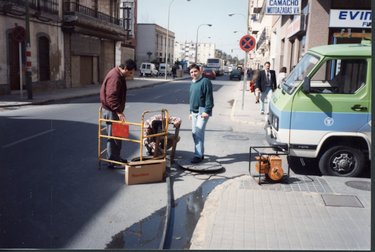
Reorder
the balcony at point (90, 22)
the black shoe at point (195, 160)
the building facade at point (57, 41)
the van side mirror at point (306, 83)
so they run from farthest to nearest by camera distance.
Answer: the balcony at point (90, 22)
the building facade at point (57, 41)
the black shoe at point (195, 160)
the van side mirror at point (306, 83)

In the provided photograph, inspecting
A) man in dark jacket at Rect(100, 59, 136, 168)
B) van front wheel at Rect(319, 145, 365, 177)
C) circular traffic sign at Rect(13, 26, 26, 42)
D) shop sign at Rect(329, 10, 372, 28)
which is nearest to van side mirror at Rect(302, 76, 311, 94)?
van front wheel at Rect(319, 145, 365, 177)

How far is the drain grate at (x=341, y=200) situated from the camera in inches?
220

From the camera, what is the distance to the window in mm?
6891

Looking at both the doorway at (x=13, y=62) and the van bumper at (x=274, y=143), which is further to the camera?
the doorway at (x=13, y=62)

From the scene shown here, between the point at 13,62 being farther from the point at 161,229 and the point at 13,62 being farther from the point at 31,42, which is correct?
the point at 161,229

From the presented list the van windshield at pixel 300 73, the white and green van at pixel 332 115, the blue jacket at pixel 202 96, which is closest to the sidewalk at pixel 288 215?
the white and green van at pixel 332 115

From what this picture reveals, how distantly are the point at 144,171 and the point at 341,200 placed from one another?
3068 millimetres

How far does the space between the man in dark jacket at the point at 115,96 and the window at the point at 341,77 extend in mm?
3370

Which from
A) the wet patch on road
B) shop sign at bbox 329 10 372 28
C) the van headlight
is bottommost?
the wet patch on road

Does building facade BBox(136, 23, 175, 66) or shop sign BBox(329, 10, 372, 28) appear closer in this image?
shop sign BBox(329, 10, 372, 28)

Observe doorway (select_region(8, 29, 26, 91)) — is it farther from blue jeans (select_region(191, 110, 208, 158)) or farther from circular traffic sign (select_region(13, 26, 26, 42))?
blue jeans (select_region(191, 110, 208, 158))

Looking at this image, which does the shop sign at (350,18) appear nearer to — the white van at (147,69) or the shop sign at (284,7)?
the shop sign at (284,7)

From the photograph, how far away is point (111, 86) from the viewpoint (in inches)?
281

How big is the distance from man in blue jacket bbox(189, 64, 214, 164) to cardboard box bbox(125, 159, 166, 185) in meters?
1.21
